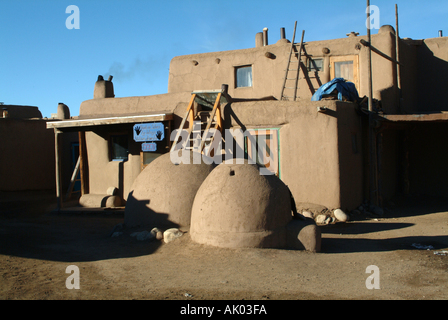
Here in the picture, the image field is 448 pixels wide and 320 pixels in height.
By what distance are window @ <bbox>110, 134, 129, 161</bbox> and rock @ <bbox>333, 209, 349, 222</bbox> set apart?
6734mm

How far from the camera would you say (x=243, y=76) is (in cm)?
1441

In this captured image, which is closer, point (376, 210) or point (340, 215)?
point (340, 215)

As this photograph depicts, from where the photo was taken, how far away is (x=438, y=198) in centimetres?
1314

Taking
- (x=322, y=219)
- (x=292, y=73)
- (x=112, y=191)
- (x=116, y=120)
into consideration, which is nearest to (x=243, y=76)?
(x=292, y=73)

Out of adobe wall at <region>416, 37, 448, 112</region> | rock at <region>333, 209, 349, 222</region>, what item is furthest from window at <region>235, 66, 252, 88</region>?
rock at <region>333, 209, 349, 222</region>

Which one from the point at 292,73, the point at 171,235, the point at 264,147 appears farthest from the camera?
the point at 292,73

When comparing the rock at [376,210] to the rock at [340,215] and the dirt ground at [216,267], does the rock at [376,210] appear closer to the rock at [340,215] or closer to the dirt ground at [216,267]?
the rock at [340,215]

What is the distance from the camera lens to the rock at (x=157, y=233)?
7.16 meters

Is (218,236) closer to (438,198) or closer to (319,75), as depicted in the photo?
(319,75)

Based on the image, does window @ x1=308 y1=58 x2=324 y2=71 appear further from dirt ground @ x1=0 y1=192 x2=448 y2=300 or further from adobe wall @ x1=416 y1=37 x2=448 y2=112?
dirt ground @ x1=0 y1=192 x2=448 y2=300

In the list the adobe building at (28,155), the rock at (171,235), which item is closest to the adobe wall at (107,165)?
the adobe building at (28,155)

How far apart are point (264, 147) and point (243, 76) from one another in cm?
502

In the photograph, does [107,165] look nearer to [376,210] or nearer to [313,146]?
[313,146]
